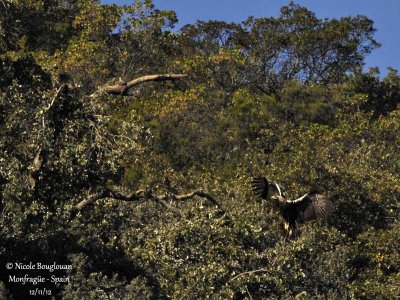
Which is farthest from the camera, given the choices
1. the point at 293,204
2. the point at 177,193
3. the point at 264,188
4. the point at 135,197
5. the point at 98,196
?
the point at 177,193

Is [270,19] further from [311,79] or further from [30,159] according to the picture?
[30,159]

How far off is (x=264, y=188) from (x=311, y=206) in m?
0.86

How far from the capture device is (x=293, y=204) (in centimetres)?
1681

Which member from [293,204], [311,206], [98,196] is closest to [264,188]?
[293,204]

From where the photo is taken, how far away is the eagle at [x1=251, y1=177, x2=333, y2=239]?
657 inches

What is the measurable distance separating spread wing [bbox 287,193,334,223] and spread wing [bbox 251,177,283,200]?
32 centimetres

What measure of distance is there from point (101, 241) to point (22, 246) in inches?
56.3

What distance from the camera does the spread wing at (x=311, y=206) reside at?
16672mm

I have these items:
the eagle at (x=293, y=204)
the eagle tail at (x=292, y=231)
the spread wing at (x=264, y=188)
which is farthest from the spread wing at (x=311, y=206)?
the spread wing at (x=264, y=188)

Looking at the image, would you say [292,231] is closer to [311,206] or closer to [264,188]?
[311,206]

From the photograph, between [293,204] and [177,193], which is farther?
[177,193]

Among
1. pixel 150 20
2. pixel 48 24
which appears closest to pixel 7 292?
pixel 150 20

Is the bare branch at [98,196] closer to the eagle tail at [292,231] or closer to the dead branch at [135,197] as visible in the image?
the dead branch at [135,197]

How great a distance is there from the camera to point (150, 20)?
38.8m
